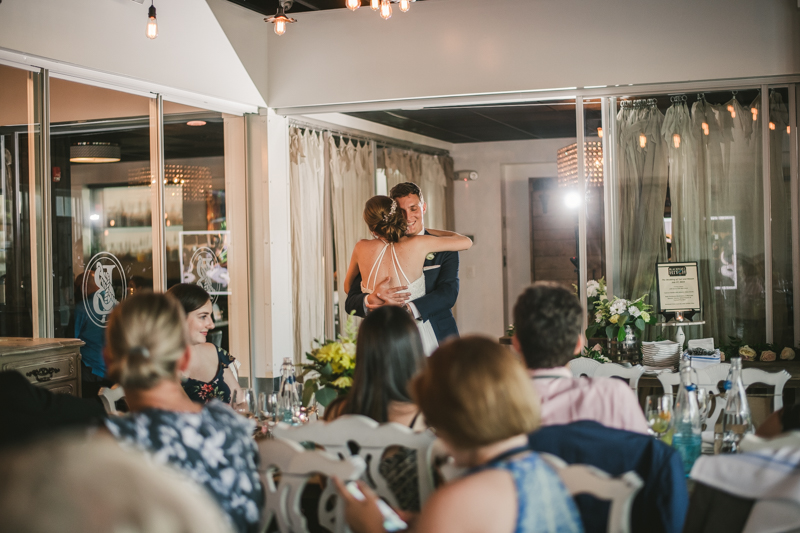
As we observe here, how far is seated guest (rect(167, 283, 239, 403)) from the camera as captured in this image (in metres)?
3.29

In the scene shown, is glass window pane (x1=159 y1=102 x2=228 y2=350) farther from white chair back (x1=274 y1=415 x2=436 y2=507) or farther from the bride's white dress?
white chair back (x1=274 y1=415 x2=436 y2=507)

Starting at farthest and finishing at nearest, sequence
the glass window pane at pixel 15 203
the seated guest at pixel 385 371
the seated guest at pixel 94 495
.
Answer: the glass window pane at pixel 15 203 → the seated guest at pixel 385 371 → the seated guest at pixel 94 495

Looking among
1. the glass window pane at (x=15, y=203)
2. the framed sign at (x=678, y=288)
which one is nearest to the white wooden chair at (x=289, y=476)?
the glass window pane at (x=15, y=203)

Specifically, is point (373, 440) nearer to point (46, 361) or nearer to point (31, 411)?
point (31, 411)

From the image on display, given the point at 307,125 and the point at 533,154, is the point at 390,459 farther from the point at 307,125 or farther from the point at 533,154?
the point at 533,154

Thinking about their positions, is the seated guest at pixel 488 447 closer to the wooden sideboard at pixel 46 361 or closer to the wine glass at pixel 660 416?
the wine glass at pixel 660 416

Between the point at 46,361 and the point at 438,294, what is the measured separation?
2.06 metres

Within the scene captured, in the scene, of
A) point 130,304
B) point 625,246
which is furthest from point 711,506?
point 625,246

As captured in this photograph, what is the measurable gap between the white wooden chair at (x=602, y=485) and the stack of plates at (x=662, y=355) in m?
3.16

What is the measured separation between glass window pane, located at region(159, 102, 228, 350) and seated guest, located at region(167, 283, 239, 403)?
4.38 feet

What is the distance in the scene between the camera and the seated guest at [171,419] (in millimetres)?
1658

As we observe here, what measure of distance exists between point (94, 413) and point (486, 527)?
4.88 feet

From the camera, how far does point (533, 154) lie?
8492 mm

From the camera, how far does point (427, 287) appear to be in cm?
427
